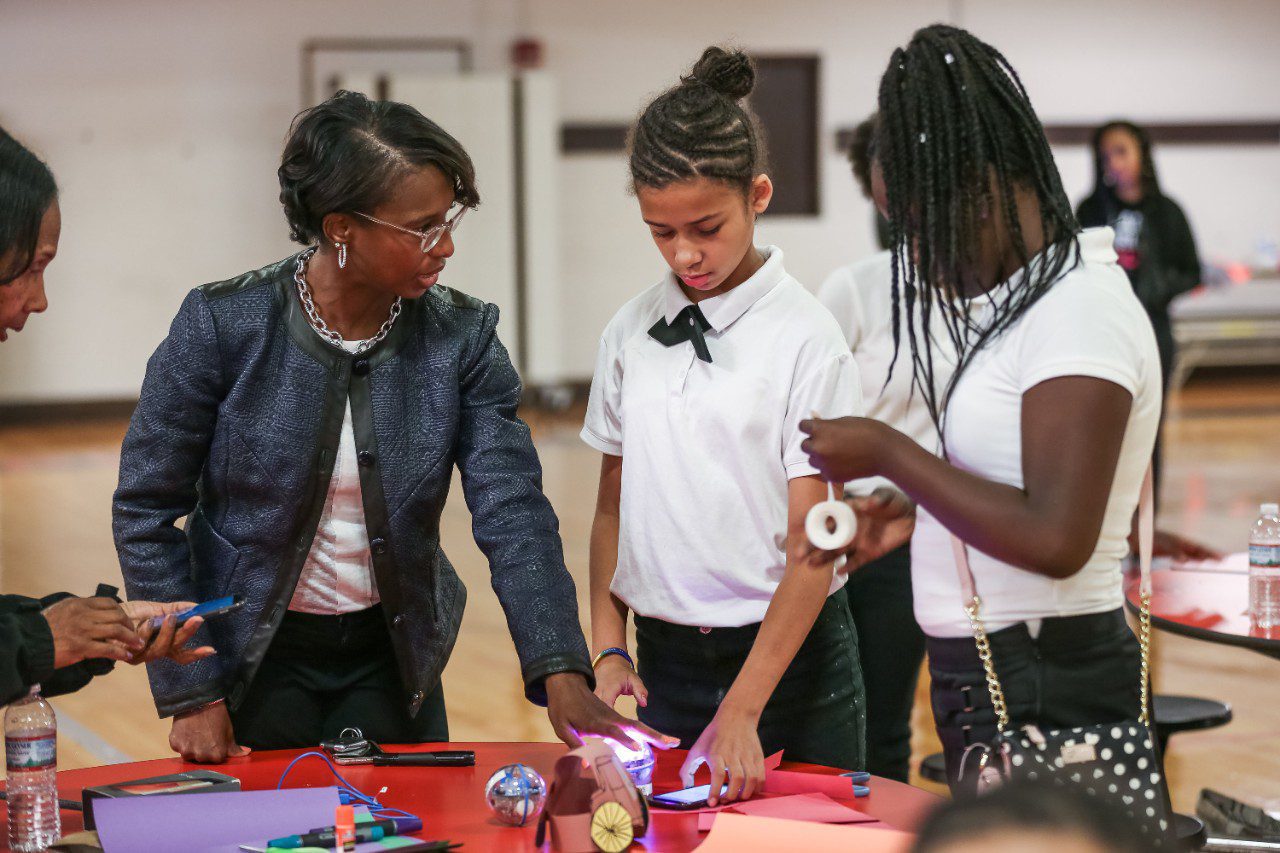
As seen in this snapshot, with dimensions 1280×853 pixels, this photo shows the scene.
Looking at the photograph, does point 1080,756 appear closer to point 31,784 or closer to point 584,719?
point 584,719

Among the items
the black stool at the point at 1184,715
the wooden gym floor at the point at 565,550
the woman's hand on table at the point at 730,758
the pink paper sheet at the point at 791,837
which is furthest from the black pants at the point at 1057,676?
the wooden gym floor at the point at 565,550

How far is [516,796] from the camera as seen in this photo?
1784mm

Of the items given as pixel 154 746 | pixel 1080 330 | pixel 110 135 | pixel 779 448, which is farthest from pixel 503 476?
pixel 110 135

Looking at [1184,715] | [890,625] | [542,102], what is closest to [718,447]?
[890,625]

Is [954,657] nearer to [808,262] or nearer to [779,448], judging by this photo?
[779,448]

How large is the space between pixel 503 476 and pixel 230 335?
434mm

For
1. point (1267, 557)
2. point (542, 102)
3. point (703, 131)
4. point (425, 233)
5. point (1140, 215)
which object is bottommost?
point (1267, 557)

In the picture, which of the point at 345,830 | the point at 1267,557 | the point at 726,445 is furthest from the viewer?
the point at 1267,557

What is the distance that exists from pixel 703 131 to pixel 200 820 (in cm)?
110

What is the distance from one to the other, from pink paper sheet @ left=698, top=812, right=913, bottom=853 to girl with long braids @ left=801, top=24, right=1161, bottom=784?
151mm

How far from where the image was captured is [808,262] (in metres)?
13.1

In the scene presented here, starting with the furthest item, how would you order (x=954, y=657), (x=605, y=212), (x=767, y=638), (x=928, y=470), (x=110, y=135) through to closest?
(x=605, y=212), (x=110, y=135), (x=767, y=638), (x=954, y=657), (x=928, y=470)

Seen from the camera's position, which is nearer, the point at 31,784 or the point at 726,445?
the point at 31,784

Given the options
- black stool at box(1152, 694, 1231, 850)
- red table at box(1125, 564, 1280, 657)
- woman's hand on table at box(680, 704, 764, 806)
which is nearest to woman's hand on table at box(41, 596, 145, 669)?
woman's hand on table at box(680, 704, 764, 806)
